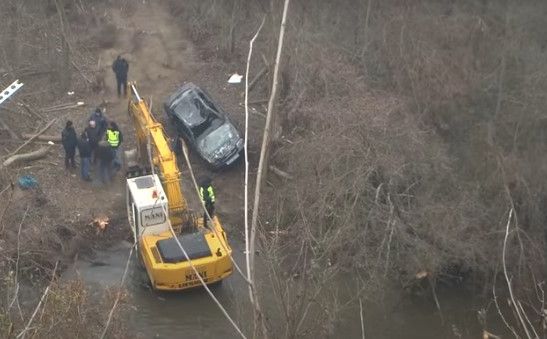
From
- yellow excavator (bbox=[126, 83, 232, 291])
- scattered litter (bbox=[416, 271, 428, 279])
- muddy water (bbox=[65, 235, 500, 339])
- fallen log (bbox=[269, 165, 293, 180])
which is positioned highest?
yellow excavator (bbox=[126, 83, 232, 291])

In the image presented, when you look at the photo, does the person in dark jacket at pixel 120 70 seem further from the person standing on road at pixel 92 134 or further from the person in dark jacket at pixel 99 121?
the person standing on road at pixel 92 134

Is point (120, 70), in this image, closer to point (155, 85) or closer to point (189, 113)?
point (155, 85)

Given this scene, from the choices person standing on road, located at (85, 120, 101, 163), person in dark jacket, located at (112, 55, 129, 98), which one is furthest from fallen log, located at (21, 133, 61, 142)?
person in dark jacket, located at (112, 55, 129, 98)

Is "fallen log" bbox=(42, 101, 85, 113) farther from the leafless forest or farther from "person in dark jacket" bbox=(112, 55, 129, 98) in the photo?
"person in dark jacket" bbox=(112, 55, 129, 98)

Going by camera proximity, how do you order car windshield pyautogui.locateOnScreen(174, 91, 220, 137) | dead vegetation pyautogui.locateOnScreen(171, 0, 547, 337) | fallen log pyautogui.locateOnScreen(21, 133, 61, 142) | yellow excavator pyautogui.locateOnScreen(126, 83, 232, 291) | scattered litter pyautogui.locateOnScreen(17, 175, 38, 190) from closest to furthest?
yellow excavator pyautogui.locateOnScreen(126, 83, 232, 291)
dead vegetation pyautogui.locateOnScreen(171, 0, 547, 337)
scattered litter pyautogui.locateOnScreen(17, 175, 38, 190)
car windshield pyautogui.locateOnScreen(174, 91, 220, 137)
fallen log pyautogui.locateOnScreen(21, 133, 61, 142)

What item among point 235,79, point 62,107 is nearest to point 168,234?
point 62,107

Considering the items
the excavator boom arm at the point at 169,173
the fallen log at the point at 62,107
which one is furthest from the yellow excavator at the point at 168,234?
the fallen log at the point at 62,107

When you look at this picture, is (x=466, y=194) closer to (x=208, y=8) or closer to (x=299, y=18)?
(x=299, y=18)
